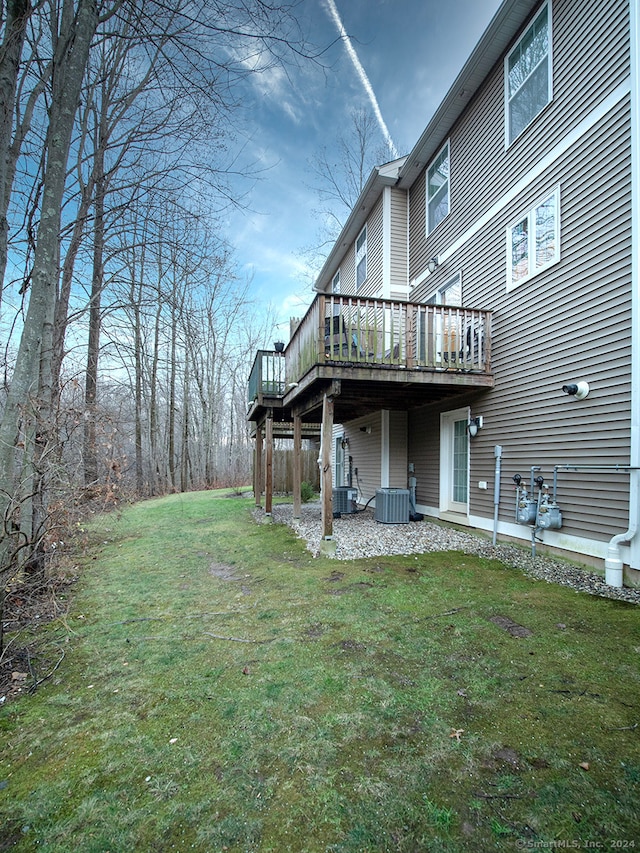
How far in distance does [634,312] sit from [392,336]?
9.47 ft

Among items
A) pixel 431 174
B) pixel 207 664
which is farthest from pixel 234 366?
pixel 207 664

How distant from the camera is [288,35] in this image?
12.9 ft

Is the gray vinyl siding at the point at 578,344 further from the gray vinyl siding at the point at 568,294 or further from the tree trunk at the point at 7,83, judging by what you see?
the tree trunk at the point at 7,83

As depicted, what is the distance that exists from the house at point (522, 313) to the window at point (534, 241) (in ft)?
0.09

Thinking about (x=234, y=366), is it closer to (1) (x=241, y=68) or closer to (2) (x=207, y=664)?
(1) (x=241, y=68)

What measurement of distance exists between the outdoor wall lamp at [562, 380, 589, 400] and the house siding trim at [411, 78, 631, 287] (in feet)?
10.2

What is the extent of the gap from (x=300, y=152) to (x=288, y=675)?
6785 millimetres

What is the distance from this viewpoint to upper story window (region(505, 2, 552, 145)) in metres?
5.78

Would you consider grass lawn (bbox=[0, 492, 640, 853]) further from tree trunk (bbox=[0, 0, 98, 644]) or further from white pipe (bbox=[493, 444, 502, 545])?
white pipe (bbox=[493, 444, 502, 545])

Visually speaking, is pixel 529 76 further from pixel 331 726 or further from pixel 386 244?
pixel 331 726

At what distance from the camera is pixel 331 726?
2.22 metres

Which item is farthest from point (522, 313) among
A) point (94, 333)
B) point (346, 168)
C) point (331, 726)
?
point (346, 168)

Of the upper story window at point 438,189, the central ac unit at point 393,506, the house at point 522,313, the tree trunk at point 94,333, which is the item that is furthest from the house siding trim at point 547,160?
the tree trunk at point 94,333

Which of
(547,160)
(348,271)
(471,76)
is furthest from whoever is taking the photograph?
(348,271)
